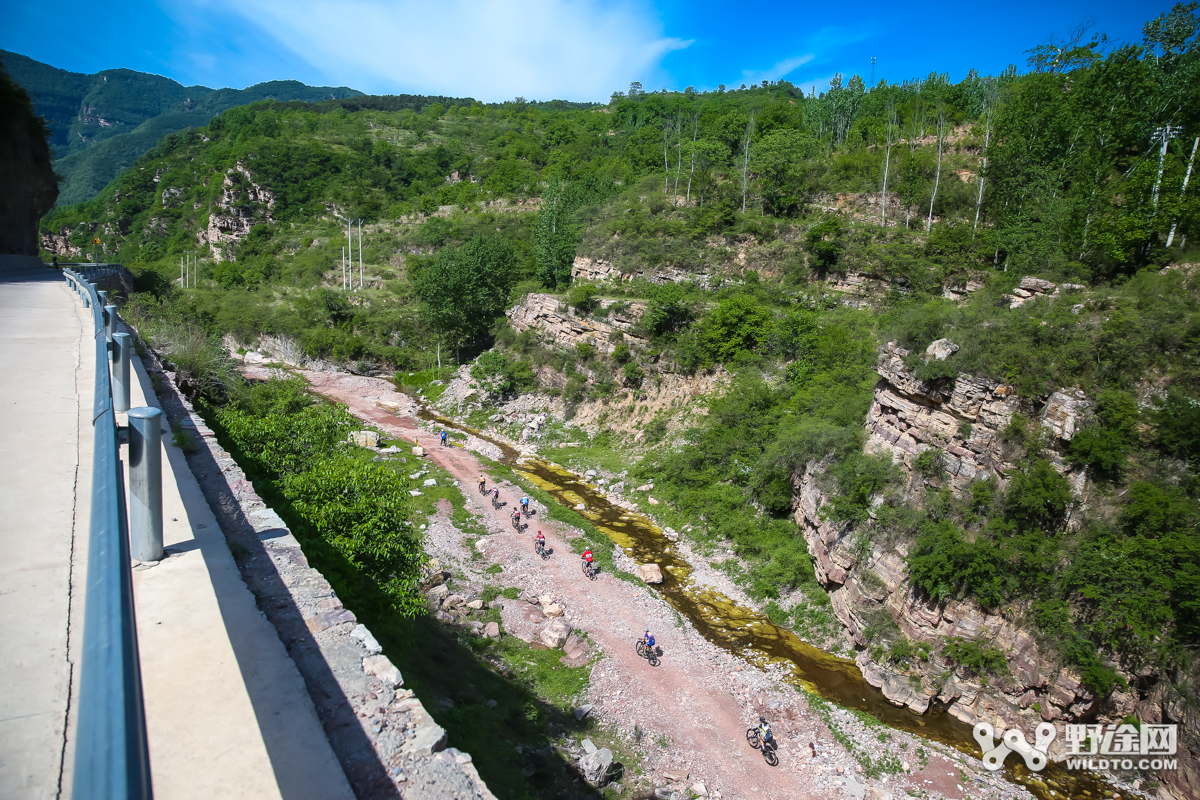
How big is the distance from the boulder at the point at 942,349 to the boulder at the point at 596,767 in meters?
15.4

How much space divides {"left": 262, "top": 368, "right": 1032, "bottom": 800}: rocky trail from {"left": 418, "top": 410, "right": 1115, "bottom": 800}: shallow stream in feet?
1.98

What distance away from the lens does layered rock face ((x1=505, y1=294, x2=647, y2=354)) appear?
36125 mm

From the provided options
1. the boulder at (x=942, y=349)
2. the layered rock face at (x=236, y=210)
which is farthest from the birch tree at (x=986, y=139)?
the layered rock face at (x=236, y=210)

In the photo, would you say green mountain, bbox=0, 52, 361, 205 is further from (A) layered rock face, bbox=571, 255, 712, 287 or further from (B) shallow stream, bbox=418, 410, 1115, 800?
(B) shallow stream, bbox=418, 410, 1115, 800

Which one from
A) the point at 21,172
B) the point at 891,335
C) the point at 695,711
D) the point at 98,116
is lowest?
the point at 695,711

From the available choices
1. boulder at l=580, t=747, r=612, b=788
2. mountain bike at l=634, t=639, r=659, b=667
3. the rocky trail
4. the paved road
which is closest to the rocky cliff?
the rocky trail

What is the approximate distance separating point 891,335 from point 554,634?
1562 cm

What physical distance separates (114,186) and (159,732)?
129684 millimetres

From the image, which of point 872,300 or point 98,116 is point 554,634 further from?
point 98,116

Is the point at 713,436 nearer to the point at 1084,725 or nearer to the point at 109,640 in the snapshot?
the point at 1084,725

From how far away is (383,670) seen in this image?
4703 millimetres

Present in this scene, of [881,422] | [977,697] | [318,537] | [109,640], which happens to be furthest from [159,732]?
[881,422]

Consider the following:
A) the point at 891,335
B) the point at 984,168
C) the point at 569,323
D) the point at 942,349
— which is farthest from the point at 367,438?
the point at 984,168

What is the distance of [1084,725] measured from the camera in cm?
1403
